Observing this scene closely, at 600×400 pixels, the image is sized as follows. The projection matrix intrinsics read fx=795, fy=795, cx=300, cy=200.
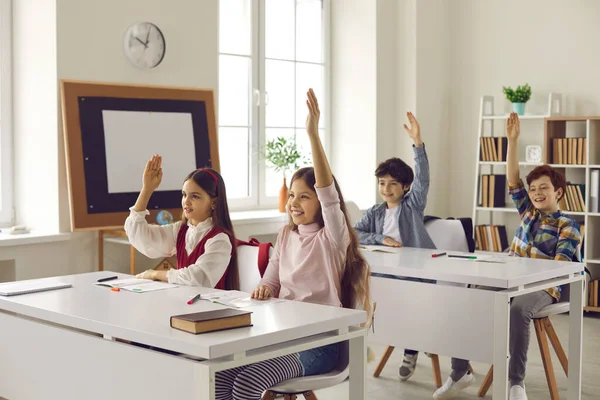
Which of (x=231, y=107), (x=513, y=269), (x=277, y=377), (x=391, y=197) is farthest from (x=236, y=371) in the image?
(x=231, y=107)

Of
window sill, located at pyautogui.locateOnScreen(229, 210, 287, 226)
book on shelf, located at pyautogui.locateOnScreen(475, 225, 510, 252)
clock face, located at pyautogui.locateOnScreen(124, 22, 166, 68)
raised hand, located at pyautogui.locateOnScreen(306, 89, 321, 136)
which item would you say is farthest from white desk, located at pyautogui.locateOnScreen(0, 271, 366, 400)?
book on shelf, located at pyautogui.locateOnScreen(475, 225, 510, 252)

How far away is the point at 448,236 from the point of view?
14.2 feet

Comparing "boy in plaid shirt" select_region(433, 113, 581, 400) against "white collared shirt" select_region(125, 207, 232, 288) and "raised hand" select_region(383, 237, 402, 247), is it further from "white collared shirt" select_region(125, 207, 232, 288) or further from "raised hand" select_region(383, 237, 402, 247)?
"white collared shirt" select_region(125, 207, 232, 288)

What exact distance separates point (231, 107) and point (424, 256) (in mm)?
2710

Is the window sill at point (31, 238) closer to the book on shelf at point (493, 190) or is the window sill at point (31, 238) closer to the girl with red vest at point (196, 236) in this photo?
the girl with red vest at point (196, 236)

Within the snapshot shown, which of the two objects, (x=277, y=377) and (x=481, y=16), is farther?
(x=481, y=16)

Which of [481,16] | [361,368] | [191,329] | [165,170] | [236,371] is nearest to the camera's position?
[191,329]

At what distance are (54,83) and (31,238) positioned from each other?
A: 91 cm

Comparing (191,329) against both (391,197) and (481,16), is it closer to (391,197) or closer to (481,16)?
(391,197)

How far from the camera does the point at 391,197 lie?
443cm

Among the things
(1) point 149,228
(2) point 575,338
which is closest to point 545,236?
(2) point 575,338

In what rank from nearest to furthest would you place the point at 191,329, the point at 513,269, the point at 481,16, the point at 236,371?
the point at 191,329
the point at 236,371
the point at 513,269
the point at 481,16

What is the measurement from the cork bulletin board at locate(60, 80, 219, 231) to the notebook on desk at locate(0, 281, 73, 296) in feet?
5.05

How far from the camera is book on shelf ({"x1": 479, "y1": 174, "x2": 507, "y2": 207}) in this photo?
644 centimetres
